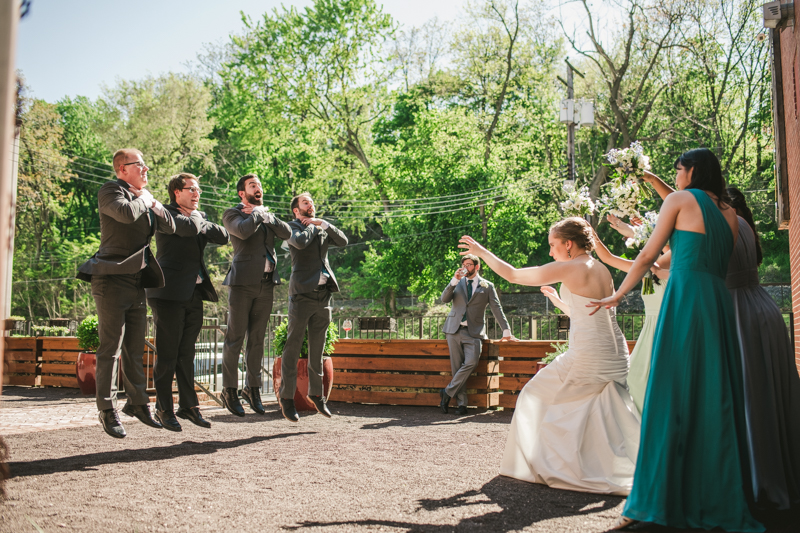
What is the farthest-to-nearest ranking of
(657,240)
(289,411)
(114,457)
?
(289,411)
(114,457)
(657,240)

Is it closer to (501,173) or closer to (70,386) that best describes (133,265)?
(70,386)

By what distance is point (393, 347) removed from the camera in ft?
36.8

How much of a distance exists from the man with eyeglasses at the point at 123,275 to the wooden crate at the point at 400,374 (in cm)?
611

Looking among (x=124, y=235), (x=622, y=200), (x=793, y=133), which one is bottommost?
(x=124, y=235)

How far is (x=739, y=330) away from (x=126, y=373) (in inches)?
190

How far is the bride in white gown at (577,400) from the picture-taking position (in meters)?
4.44

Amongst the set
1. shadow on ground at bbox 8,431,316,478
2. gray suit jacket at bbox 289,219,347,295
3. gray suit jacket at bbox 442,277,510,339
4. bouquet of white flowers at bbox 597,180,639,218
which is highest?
bouquet of white flowers at bbox 597,180,639,218

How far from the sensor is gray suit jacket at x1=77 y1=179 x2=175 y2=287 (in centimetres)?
504

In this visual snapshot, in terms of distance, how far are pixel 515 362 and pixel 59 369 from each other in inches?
407

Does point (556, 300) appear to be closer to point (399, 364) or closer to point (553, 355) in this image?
point (553, 355)

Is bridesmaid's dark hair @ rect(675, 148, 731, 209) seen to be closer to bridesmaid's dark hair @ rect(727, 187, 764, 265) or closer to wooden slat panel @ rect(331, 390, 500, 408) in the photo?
bridesmaid's dark hair @ rect(727, 187, 764, 265)

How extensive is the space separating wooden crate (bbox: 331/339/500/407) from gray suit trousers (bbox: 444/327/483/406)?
0.33 metres

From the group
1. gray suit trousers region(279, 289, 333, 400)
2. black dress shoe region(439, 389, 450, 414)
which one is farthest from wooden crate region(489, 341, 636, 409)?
gray suit trousers region(279, 289, 333, 400)

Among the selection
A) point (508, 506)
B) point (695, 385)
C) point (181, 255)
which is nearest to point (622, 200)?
point (695, 385)
